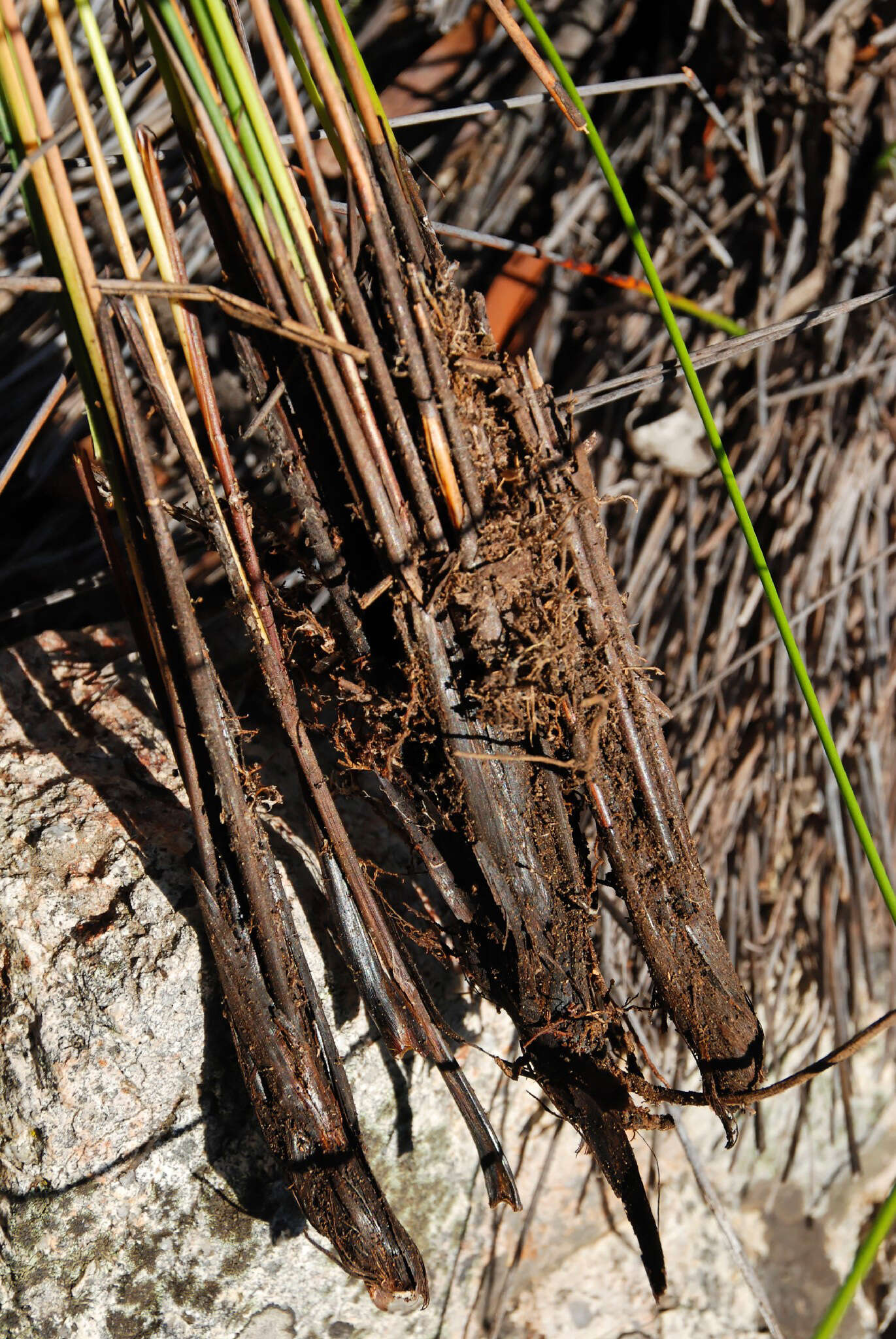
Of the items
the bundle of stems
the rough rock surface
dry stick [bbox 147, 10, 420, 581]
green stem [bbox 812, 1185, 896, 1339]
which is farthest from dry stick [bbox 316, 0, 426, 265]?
green stem [bbox 812, 1185, 896, 1339]

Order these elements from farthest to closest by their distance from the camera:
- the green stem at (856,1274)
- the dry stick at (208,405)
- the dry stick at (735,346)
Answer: the dry stick at (735,346)
the dry stick at (208,405)
the green stem at (856,1274)

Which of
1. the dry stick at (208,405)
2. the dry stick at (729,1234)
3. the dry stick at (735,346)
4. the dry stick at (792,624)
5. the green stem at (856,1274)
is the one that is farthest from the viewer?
the dry stick at (792,624)

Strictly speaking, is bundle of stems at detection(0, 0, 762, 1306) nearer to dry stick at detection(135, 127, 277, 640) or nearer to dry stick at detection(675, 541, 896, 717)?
dry stick at detection(135, 127, 277, 640)

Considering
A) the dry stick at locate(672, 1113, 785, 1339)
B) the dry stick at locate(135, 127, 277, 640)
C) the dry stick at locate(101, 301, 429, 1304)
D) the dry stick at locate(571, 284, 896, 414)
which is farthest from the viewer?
the dry stick at locate(672, 1113, 785, 1339)

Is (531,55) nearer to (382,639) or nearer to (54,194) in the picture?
(54,194)

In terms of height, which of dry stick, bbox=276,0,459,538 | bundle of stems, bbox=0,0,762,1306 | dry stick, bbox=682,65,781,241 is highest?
dry stick, bbox=682,65,781,241

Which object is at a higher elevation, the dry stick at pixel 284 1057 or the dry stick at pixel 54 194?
the dry stick at pixel 54 194

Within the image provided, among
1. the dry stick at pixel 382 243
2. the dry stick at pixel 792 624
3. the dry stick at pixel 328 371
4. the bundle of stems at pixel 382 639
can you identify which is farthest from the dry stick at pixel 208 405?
the dry stick at pixel 792 624

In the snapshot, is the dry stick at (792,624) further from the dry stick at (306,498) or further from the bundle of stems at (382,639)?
the dry stick at (306,498)

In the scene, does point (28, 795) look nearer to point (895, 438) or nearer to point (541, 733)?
point (541, 733)
